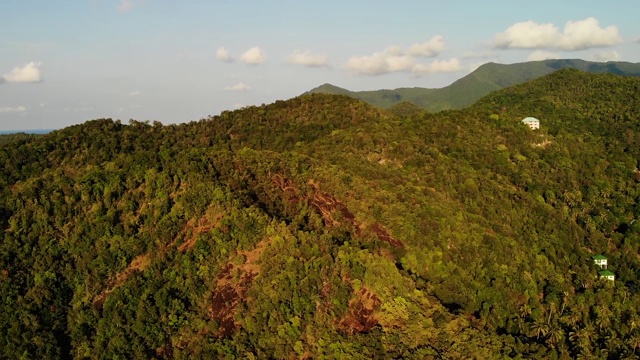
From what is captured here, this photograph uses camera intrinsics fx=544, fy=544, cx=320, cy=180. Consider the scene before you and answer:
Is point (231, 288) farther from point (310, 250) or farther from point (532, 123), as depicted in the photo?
point (532, 123)

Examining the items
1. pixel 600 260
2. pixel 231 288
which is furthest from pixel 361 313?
pixel 600 260

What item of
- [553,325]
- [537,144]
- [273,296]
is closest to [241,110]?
[537,144]

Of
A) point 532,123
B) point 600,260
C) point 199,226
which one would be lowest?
point 600,260

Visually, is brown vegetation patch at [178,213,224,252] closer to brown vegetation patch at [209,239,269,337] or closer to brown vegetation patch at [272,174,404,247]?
brown vegetation patch at [209,239,269,337]

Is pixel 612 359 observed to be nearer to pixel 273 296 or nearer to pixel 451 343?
pixel 451 343

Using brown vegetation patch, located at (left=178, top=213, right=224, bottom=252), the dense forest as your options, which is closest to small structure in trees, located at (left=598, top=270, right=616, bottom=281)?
the dense forest

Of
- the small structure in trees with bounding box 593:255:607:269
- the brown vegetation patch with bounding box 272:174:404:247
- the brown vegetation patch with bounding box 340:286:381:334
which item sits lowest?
the small structure in trees with bounding box 593:255:607:269
